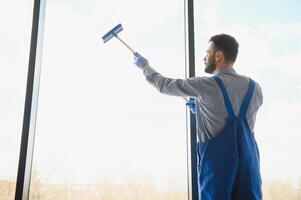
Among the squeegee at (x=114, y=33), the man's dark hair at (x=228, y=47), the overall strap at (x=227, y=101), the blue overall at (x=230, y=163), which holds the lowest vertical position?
the blue overall at (x=230, y=163)

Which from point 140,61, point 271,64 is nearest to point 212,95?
point 140,61

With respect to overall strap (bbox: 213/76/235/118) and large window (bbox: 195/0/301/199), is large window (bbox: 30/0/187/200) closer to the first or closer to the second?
large window (bbox: 195/0/301/199)

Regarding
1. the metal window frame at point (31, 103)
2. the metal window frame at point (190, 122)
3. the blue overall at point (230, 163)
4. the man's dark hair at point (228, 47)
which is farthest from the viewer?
the metal window frame at point (190, 122)

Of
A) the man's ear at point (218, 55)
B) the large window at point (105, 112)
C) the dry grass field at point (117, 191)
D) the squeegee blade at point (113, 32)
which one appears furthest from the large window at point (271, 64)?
the squeegee blade at point (113, 32)

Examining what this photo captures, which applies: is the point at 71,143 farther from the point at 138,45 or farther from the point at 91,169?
the point at 138,45

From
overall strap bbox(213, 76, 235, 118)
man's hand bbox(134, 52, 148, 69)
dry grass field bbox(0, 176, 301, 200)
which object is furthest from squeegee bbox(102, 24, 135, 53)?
dry grass field bbox(0, 176, 301, 200)

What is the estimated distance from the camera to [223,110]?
1219mm

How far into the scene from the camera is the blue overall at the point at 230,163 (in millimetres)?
1160

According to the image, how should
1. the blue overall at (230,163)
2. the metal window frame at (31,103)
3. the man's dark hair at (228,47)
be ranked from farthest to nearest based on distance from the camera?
the metal window frame at (31,103)
the man's dark hair at (228,47)
the blue overall at (230,163)

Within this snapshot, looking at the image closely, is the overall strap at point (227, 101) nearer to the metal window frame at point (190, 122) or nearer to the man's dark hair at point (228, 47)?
the man's dark hair at point (228, 47)

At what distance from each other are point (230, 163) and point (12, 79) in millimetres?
1218

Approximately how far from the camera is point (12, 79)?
1.65 m

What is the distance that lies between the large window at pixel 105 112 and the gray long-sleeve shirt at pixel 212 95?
1.35 feet

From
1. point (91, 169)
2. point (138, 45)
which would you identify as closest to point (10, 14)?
point (138, 45)
